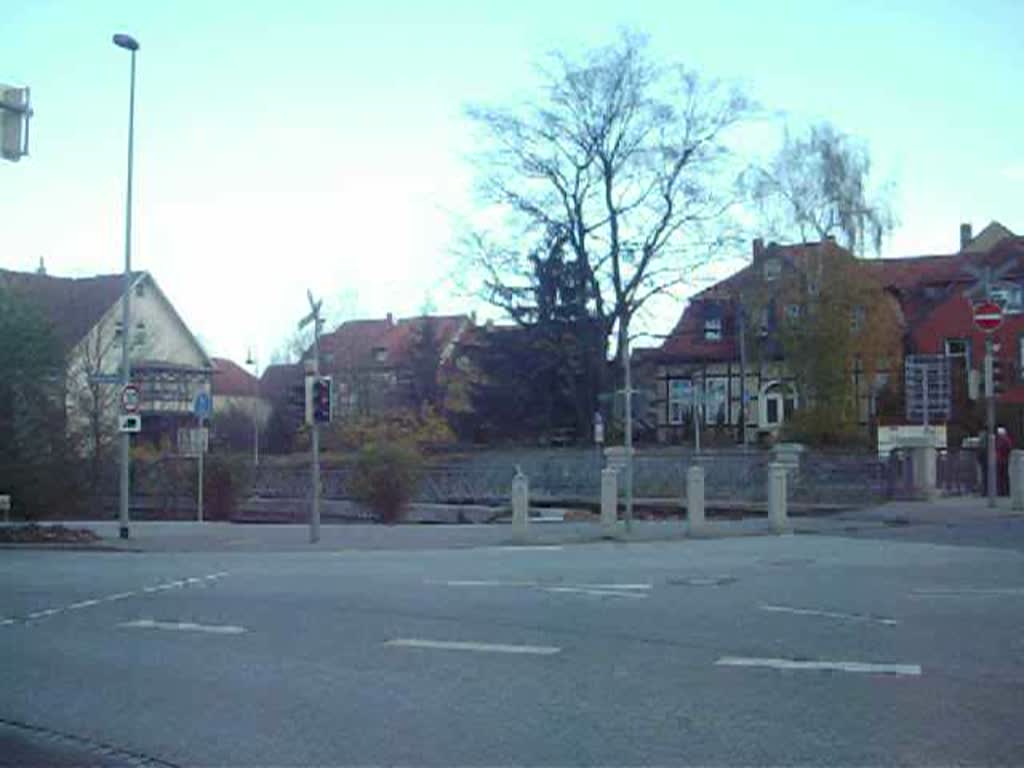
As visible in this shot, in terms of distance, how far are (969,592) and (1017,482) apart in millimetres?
16417

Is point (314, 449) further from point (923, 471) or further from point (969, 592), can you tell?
point (923, 471)

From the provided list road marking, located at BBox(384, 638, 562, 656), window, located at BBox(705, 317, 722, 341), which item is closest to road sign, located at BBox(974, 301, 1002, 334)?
road marking, located at BBox(384, 638, 562, 656)

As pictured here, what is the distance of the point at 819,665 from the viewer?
9555 millimetres

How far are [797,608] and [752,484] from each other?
26.6 meters

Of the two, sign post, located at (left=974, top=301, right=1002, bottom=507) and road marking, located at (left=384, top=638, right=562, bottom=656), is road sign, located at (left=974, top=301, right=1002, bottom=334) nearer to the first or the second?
sign post, located at (left=974, top=301, right=1002, bottom=507)

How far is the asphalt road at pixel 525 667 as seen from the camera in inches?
293

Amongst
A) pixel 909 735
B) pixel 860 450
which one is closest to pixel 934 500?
pixel 860 450

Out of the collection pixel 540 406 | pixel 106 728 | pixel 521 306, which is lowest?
pixel 106 728

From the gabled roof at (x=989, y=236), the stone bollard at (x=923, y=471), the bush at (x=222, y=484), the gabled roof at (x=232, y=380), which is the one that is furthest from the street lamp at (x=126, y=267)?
the gabled roof at (x=232, y=380)

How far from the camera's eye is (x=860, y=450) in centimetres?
4581

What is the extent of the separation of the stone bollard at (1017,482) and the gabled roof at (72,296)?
1001 inches

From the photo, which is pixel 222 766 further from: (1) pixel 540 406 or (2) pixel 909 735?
(1) pixel 540 406

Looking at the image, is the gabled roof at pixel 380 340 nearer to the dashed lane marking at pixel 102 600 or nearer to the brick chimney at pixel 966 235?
the brick chimney at pixel 966 235

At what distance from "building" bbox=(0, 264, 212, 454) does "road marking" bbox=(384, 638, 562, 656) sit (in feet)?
90.3
